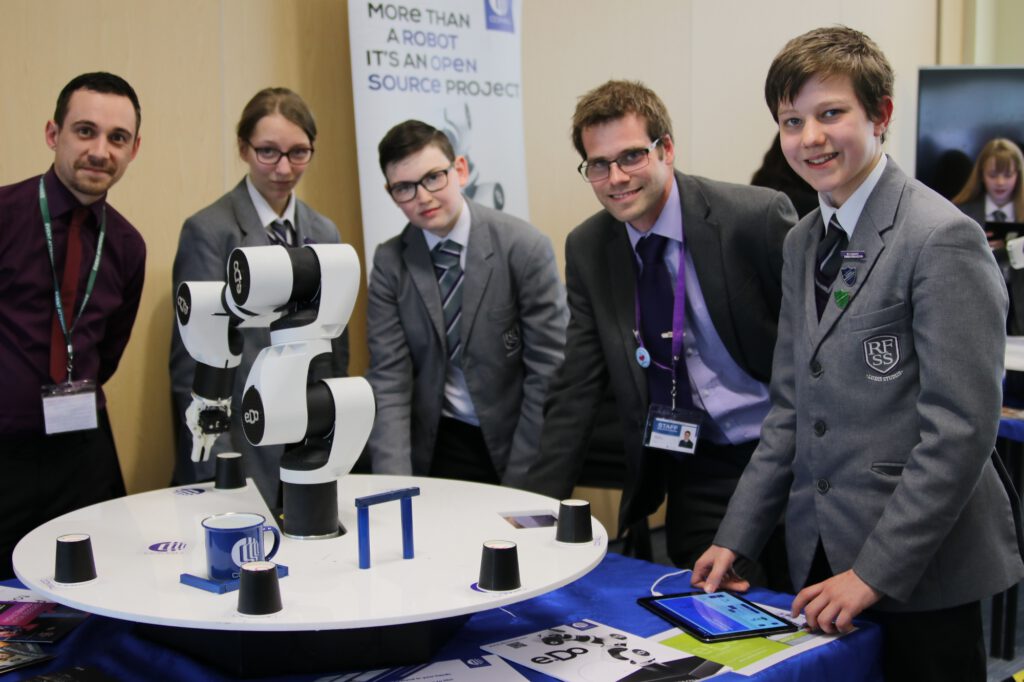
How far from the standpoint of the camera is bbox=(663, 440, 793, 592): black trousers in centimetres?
237

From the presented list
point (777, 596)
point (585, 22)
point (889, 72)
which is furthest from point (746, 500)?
point (585, 22)

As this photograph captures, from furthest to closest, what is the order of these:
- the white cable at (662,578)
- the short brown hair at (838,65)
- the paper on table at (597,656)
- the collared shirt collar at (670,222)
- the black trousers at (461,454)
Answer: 1. the black trousers at (461,454)
2. the collared shirt collar at (670,222)
3. the white cable at (662,578)
4. the short brown hair at (838,65)
5. the paper on table at (597,656)

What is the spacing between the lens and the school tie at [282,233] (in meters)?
3.00

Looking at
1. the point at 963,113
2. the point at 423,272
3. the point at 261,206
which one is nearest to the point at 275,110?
the point at 261,206

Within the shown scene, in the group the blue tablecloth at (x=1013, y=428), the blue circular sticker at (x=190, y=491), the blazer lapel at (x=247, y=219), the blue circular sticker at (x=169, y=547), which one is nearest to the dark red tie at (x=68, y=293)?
the blazer lapel at (x=247, y=219)

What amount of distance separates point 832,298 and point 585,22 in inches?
128

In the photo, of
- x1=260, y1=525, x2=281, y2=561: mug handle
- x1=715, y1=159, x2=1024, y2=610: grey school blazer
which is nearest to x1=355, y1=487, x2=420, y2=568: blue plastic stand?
x1=260, y1=525, x2=281, y2=561: mug handle

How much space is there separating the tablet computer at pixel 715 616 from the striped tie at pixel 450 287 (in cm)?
129

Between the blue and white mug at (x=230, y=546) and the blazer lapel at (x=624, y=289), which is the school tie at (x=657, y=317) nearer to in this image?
the blazer lapel at (x=624, y=289)

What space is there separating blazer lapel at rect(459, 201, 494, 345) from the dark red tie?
1056mm

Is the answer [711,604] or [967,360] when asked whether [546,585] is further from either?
[967,360]

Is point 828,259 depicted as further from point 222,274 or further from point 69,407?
point 69,407

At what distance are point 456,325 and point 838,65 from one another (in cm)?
149

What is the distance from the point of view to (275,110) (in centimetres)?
292
